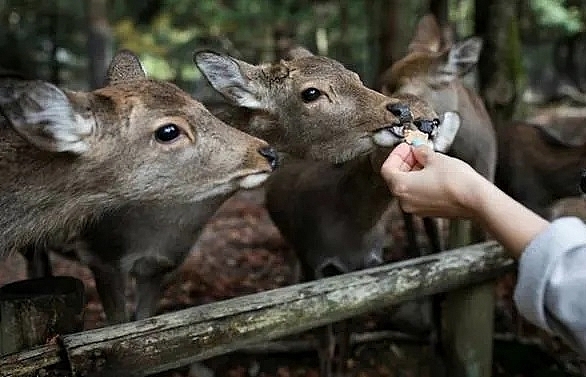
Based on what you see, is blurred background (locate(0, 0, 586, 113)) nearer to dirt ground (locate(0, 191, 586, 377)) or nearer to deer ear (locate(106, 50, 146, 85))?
dirt ground (locate(0, 191, 586, 377))

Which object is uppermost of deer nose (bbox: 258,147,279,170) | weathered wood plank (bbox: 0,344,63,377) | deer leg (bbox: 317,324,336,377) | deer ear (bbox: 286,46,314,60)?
deer ear (bbox: 286,46,314,60)

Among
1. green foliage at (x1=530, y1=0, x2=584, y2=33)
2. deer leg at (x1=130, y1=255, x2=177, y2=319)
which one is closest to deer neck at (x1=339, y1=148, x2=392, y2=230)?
deer leg at (x1=130, y1=255, x2=177, y2=319)

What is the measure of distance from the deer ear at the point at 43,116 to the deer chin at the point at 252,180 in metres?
0.66

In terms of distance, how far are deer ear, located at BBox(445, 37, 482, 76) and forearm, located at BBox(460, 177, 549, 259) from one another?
11.5ft

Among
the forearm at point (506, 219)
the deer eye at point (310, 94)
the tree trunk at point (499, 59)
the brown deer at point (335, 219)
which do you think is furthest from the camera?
the tree trunk at point (499, 59)

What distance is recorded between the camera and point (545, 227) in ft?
6.83

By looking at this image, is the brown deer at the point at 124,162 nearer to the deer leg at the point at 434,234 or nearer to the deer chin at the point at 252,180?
the deer chin at the point at 252,180

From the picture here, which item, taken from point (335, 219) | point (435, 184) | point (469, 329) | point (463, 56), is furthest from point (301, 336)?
point (435, 184)

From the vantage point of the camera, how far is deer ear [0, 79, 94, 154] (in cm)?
306

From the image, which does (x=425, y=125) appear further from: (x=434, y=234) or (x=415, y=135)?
(x=434, y=234)

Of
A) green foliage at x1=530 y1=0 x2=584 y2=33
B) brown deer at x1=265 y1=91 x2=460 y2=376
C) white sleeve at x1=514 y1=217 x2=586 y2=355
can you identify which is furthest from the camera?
green foliage at x1=530 y1=0 x2=584 y2=33

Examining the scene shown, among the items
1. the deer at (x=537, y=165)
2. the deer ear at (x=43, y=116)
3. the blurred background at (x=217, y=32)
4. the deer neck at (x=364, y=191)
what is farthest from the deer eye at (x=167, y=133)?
the blurred background at (x=217, y=32)

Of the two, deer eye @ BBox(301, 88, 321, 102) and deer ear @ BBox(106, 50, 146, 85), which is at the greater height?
deer ear @ BBox(106, 50, 146, 85)

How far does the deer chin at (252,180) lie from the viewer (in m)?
3.52
